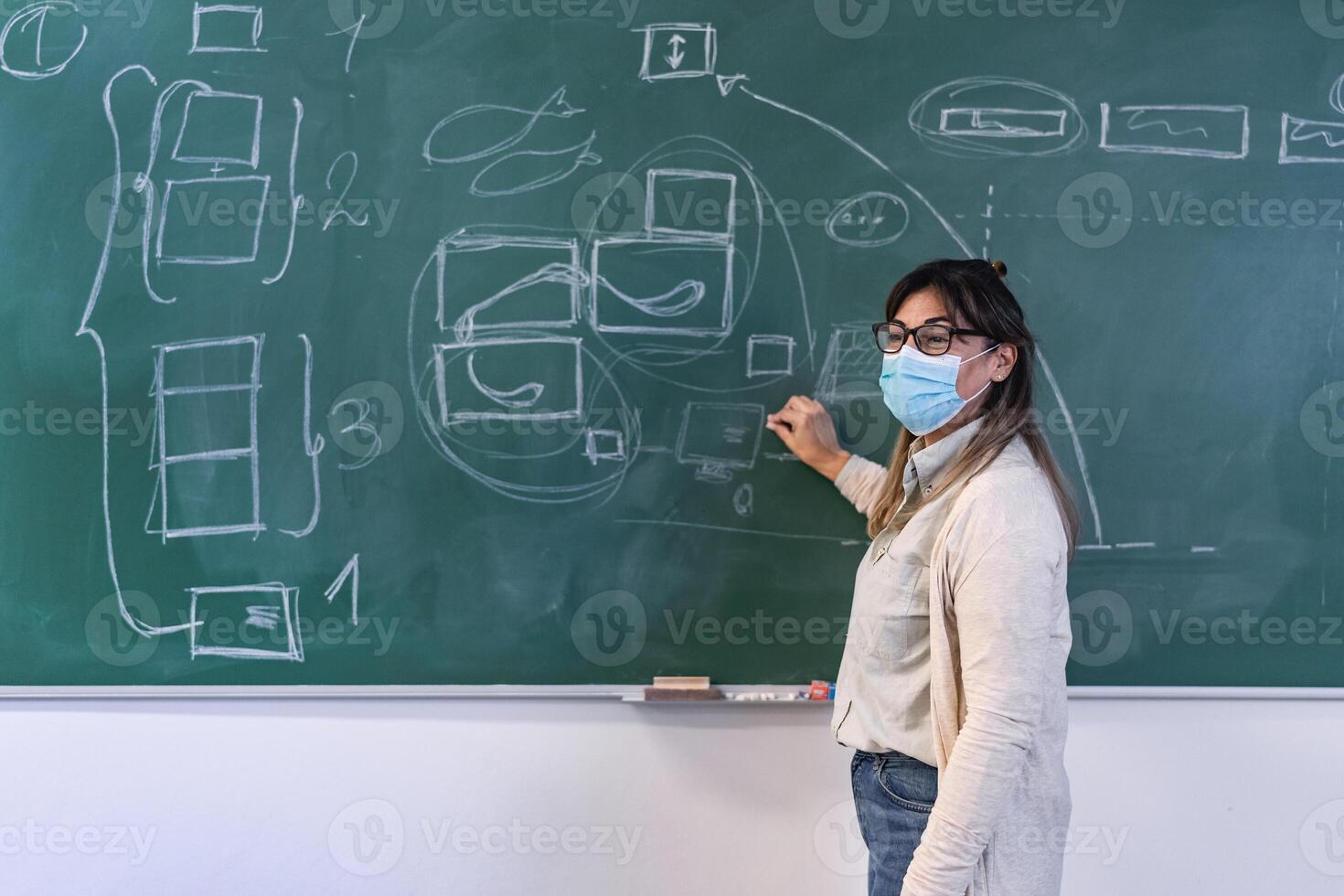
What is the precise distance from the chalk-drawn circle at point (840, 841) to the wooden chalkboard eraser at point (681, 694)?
1.40ft

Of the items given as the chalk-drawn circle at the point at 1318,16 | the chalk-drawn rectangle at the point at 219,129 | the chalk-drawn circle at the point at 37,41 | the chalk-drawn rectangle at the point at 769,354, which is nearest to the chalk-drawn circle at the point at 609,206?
the chalk-drawn rectangle at the point at 769,354

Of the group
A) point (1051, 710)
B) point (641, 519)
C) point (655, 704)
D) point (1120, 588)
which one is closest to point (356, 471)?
point (641, 519)

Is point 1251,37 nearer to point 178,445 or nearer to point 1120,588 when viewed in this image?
point 1120,588

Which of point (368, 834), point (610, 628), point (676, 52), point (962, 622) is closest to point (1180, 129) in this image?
point (676, 52)

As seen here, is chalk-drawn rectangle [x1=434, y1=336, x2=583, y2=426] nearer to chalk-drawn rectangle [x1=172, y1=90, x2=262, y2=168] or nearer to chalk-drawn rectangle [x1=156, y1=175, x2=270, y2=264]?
chalk-drawn rectangle [x1=156, y1=175, x2=270, y2=264]

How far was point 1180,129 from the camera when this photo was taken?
2.06m

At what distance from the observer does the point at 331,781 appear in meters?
2.15

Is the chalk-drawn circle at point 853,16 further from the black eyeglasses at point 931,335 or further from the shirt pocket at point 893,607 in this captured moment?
the shirt pocket at point 893,607

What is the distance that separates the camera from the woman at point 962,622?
1.36 m

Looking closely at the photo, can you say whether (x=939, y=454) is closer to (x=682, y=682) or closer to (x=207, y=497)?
(x=682, y=682)

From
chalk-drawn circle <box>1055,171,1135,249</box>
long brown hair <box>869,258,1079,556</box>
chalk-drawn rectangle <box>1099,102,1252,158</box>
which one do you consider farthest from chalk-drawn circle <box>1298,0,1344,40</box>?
long brown hair <box>869,258,1079,556</box>

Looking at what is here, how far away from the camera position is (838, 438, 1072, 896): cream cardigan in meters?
1.35

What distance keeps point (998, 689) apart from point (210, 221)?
78.5 inches

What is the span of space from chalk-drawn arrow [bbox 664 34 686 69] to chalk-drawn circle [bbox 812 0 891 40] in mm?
329
